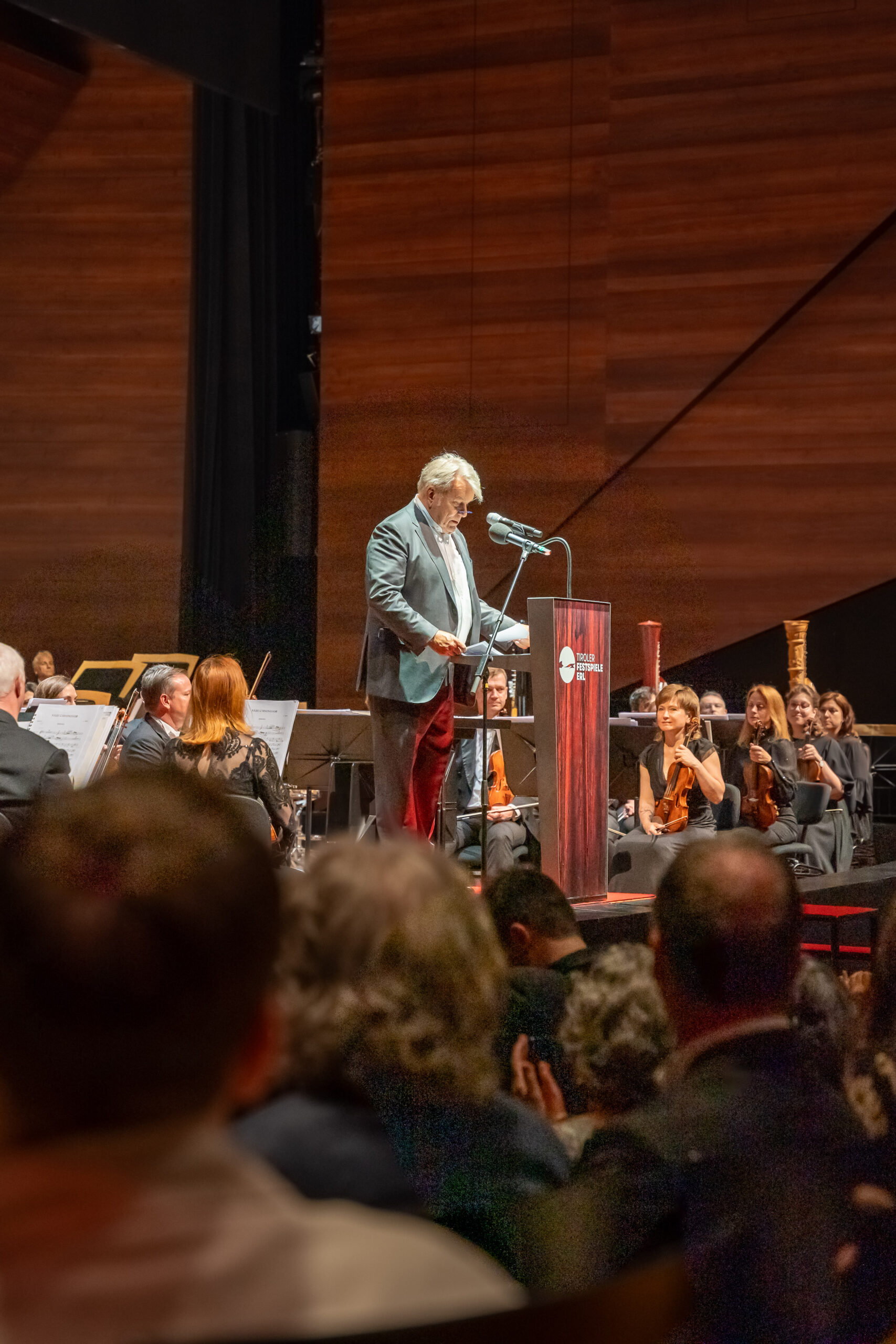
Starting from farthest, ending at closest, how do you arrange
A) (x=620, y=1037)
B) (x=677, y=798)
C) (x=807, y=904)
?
(x=677, y=798)
(x=807, y=904)
(x=620, y=1037)

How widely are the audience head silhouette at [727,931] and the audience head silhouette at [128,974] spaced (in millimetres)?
873

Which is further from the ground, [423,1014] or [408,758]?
[408,758]

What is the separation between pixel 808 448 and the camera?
8.52 metres

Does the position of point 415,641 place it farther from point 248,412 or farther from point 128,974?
point 248,412

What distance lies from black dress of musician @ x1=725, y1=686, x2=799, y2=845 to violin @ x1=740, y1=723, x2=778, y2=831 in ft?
0.04

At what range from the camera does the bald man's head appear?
1.42 m

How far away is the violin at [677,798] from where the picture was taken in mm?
5203

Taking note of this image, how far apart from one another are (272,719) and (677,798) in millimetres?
1712

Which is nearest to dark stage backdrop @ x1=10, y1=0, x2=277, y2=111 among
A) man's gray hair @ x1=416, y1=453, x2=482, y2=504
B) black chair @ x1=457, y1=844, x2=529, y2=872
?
man's gray hair @ x1=416, y1=453, x2=482, y2=504

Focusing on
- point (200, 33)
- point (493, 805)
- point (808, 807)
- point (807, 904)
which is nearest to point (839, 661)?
point (808, 807)

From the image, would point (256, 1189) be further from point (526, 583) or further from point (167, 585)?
point (167, 585)

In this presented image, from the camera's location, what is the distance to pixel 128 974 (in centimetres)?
61

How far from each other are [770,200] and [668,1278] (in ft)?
28.7

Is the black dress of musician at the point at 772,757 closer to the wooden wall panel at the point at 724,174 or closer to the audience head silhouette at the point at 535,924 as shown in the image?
the audience head silhouette at the point at 535,924
